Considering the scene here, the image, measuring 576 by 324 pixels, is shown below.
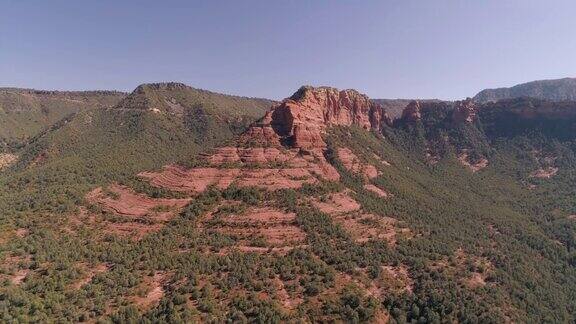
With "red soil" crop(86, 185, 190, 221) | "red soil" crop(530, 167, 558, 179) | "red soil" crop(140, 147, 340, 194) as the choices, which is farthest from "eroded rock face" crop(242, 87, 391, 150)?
"red soil" crop(530, 167, 558, 179)

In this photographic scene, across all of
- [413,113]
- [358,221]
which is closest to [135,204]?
[358,221]

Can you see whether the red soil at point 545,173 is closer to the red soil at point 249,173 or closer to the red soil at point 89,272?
the red soil at point 249,173

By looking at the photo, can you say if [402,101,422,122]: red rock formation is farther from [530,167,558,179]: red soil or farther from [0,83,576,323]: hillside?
[530,167,558,179]: red soil

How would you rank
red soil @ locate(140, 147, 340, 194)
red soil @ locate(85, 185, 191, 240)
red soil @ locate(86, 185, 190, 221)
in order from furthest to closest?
red soil @ locate(140, 147, 340, 194)
red soil @ locate(86, 185, 190, 221)
red soil @ locate(85, 185, 191, 240)

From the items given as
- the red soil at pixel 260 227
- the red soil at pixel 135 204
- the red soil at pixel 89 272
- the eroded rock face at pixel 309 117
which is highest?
the eroded rock face at pixel 309 117

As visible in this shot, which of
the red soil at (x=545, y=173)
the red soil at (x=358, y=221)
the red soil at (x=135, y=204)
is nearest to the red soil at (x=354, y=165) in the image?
the red soil at (x=358, y=221)
